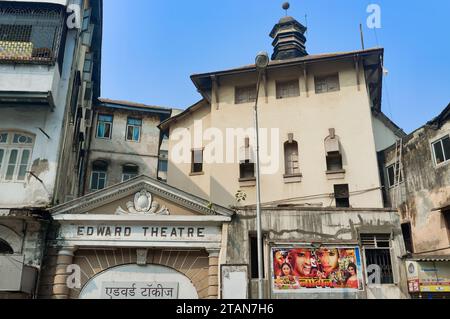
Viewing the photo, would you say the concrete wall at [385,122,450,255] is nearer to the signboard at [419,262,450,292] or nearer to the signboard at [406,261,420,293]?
the signboard at [419,262,450,292]

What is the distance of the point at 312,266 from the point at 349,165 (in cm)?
757

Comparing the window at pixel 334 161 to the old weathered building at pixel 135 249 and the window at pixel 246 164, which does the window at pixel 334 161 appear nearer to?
the window at pixel 246 164

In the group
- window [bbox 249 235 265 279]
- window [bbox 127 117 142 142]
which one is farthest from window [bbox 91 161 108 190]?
window [bbox 249 235 265 279]

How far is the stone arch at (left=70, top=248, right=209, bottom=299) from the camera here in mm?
14203

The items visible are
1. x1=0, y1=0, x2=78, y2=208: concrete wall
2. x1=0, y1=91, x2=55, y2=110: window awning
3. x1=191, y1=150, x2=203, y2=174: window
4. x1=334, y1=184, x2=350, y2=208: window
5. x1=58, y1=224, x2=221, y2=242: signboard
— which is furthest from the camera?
x1=191, y1=150, x2=203, y2=174: window

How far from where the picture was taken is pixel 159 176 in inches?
1298

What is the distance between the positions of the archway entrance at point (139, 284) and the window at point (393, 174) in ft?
39.8

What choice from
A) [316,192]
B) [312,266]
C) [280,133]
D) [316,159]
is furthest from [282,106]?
[312,266]

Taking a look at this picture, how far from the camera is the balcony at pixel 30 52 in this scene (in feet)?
50.2

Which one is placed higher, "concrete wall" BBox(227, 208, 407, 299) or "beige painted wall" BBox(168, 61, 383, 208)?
"beige painted wall" BBox(168, 61, 383, 208)

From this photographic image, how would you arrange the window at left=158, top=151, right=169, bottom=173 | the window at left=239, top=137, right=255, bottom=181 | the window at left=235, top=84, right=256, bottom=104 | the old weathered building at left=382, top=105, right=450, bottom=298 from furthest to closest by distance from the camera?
the window at left=158, top=151, right=169, bottom=173, the window at left=235, top=84, right=256, bottom=104, the window at left=239, top=137, right=255, bottom=181, the old weathered building at left=382, top=105, right=450, bottom=298

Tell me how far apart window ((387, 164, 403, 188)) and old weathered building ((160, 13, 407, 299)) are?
1.40m

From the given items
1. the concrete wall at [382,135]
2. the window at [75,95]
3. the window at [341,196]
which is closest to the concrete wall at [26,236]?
the window at [75,95]

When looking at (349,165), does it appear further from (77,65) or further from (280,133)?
(77,65)
